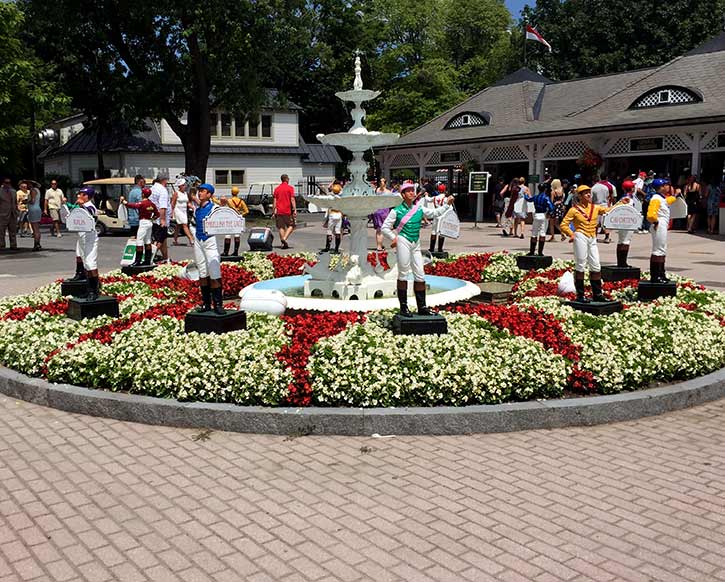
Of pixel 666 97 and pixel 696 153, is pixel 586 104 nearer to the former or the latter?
pixel 666 97

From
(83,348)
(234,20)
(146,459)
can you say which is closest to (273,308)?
(83,348)

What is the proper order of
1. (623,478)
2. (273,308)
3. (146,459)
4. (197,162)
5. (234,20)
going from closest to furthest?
(623,478) → (146,459) → (273,308) → (234,20) → (197,162)

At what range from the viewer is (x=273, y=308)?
948 cm

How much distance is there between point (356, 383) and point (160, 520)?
7.64ft

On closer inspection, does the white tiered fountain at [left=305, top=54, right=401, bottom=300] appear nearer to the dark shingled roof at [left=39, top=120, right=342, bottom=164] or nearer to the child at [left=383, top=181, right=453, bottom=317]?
the child at [left=383, top=181, right=453, bottom=317]

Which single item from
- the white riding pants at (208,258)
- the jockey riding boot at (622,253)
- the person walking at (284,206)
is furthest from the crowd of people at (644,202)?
the white riding pants at (208,258)

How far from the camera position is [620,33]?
50.8 metres

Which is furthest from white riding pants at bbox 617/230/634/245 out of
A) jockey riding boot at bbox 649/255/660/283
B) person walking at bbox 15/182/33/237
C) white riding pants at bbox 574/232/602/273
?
person walking at bbox 15/182/33/237

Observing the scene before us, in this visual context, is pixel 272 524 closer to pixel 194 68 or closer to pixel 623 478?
pixel 623 478

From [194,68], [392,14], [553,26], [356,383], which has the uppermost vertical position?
[392,14]

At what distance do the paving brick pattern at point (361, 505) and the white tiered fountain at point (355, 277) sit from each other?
12.9 ft

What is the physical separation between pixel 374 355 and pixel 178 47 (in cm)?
2989

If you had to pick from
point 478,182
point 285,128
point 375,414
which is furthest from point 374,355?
point 285,128

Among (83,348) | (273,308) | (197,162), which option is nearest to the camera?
(83,348)
